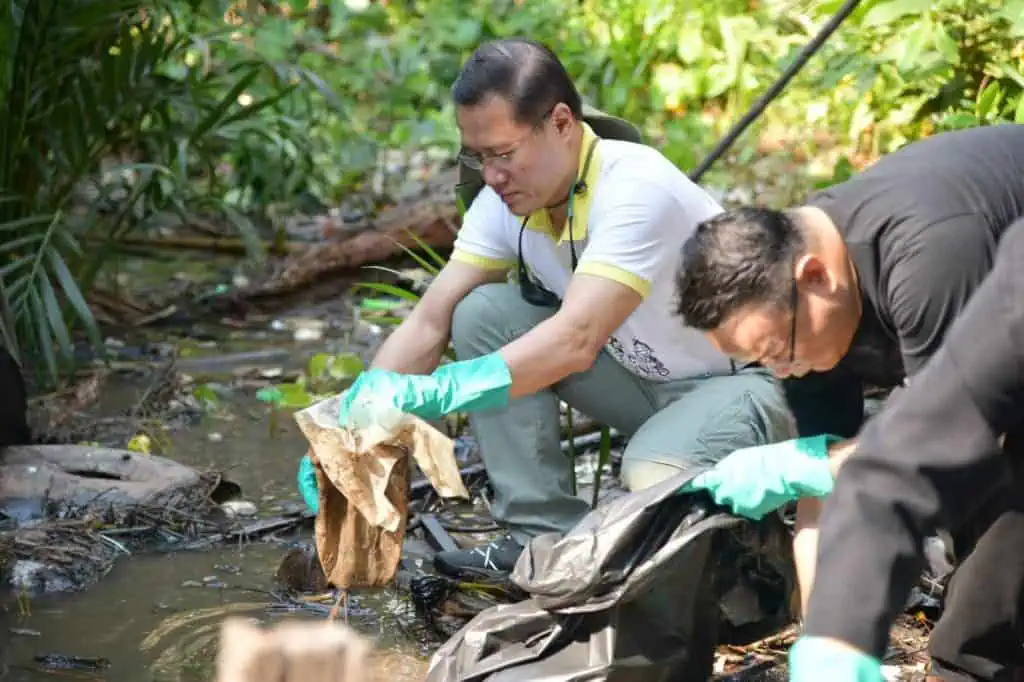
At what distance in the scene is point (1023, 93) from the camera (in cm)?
500

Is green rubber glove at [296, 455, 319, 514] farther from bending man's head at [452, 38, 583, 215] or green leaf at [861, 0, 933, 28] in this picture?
green leaf at [861, 0, 933, 28]

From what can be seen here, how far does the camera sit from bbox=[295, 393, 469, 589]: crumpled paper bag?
3188 mm

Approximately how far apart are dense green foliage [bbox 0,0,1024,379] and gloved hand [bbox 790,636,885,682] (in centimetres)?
300

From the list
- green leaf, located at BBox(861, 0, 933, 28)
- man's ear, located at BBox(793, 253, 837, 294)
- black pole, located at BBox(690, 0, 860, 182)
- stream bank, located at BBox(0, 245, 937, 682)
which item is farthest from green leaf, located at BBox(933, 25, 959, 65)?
man's ear, located at BBox(793, 253, 837, 294)

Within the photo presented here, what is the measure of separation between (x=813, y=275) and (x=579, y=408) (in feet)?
4.29

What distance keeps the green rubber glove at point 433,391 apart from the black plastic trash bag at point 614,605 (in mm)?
415

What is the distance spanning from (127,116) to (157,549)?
2341 millimetres

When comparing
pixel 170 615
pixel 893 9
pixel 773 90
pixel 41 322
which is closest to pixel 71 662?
pixel 170 615

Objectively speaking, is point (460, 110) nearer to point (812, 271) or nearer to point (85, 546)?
point (812, 271)

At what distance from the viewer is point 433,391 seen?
320 centimetres

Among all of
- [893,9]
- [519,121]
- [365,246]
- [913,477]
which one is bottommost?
[365,246]

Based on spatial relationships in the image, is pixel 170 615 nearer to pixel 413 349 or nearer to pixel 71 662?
pixel 71 662

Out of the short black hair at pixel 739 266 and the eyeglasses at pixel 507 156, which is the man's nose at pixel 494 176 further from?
the short black hair at pixel 739 266

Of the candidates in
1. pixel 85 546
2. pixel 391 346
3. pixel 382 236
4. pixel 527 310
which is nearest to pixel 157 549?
pixel 85 546
